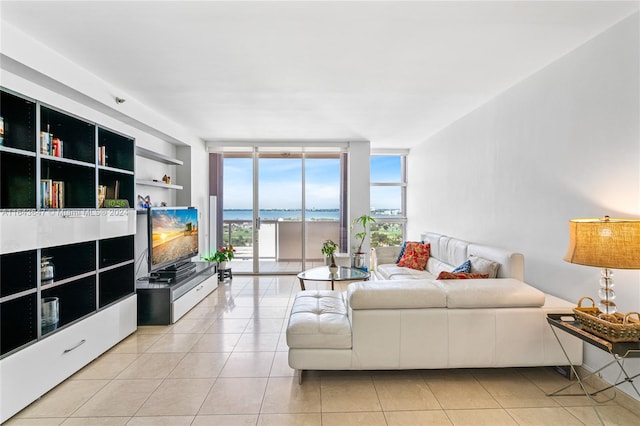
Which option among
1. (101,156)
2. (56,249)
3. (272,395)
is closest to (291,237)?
(101,156)

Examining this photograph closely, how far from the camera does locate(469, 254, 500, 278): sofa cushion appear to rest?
3098 millimetres

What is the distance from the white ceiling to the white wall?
0.21 metres

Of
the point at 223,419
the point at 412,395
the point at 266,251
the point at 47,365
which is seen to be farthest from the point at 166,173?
the point at 412,395

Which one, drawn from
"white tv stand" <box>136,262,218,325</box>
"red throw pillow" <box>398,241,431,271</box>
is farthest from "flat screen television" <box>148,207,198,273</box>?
"red throw pillow" <box>398,241,431,271</box>

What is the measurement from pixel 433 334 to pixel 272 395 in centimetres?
122

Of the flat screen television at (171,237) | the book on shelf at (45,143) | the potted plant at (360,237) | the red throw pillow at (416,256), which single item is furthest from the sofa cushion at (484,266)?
the book on shelf at (45,143)

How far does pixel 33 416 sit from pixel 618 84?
4.40m

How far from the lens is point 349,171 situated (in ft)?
20.6

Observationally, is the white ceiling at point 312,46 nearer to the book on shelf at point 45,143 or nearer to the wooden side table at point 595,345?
the book on shelf at point 45,143

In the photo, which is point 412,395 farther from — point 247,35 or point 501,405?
point 247,35

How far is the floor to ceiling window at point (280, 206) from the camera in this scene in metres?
6.41

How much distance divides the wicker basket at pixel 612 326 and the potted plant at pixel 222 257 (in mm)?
4962

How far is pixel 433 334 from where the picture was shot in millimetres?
2393

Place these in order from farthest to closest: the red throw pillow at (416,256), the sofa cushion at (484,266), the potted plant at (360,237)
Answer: the potted plant at (360,237)
the red throw pillow at (416,256)
the sofa cushion at (484,266)
